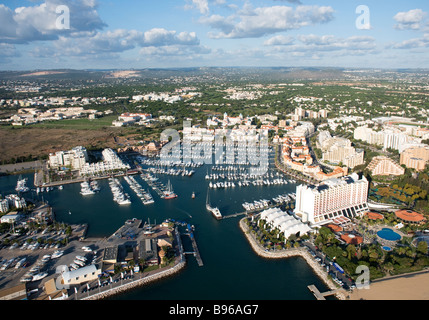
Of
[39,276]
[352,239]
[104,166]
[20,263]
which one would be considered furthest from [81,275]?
[104,166]

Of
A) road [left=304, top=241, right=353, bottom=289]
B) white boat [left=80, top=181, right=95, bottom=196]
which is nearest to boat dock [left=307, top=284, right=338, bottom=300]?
road [left=304, top=241, right=353, bottom=289]

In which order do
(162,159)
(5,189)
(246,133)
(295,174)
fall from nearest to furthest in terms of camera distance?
1. (5,189)
2. (295,174)
3. (162,159)
4. (246,133)

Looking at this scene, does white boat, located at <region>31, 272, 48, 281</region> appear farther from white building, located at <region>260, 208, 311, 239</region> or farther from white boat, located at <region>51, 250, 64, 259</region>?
white building, located at <region>260, 208, 311, 239</region>

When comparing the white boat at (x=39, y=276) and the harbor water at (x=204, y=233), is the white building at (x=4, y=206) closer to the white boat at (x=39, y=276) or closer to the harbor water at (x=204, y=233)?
the harbor water at (x=204, y=233)

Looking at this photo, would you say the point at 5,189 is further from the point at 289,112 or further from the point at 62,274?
the point at 289,112

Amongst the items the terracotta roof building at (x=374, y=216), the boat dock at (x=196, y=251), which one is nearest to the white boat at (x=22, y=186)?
the boat dock at (x=196, y=251)

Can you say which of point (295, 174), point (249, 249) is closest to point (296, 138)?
point (295, 174)

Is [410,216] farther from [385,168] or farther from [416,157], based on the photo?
[416,157]
